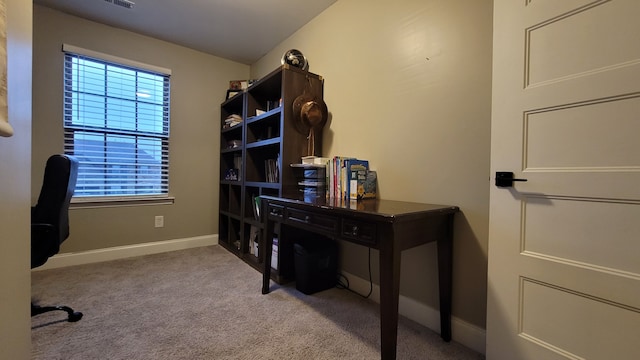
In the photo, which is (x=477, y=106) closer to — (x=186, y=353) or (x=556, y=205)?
(x=556, y=205)

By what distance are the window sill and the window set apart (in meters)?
0.04

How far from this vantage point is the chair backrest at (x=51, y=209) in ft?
4.79

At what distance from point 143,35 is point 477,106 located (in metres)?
3.32

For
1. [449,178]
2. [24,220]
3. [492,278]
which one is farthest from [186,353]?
[449,178]

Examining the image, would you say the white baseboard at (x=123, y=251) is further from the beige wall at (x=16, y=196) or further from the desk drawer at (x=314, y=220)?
the desk drawer at (x=314, y=220)

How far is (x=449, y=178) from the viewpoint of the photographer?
1.44 meters

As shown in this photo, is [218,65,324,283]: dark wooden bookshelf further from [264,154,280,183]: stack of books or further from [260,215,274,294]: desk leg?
[260,215,274,294]: desk leg

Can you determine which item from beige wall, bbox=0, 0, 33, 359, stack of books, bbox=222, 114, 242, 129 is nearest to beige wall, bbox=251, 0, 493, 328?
stack of books, bbox=222, 114, 242, 129

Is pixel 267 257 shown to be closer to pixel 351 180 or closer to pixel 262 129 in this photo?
pixel 351 180

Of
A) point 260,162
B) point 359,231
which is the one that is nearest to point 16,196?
point 359,231

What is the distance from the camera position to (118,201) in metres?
2.66

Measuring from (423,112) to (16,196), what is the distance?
1876 millimetres

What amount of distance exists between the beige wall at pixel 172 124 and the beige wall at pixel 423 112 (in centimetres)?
185

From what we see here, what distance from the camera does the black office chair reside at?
1.46m
